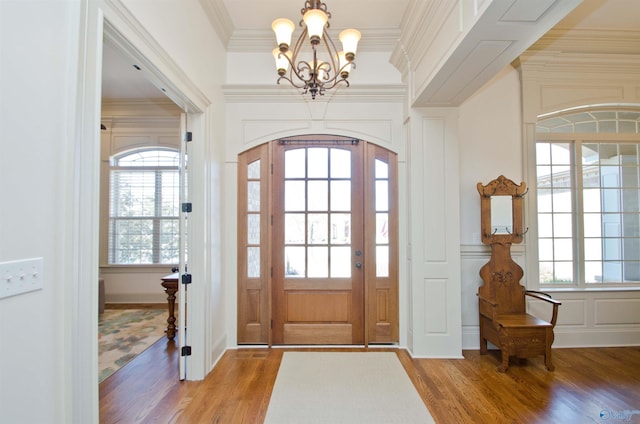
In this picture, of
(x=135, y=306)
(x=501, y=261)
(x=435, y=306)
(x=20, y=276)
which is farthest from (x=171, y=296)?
(x=501, y=261)

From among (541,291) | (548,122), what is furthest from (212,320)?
(548,122)

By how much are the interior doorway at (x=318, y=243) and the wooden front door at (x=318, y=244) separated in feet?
0.04

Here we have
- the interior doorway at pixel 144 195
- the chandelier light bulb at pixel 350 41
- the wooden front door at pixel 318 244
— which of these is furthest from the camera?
the interior doorway at pixel 144 195

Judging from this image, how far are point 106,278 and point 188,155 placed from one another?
12.6ft

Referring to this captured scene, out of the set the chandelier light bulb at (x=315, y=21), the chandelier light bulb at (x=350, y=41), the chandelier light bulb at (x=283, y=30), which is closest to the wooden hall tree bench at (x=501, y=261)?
the chandelier light bulb at (x=350, y=41)

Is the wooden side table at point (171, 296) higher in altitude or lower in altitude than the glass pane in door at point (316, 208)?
lower

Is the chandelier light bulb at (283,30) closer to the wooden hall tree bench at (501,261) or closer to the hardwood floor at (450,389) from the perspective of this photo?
the wooden hall tree bench at (501,261)

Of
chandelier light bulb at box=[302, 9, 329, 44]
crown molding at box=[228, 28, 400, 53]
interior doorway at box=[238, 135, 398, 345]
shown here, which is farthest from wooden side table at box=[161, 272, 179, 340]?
chandelier light bulb at box=[302, 9, 329, 44]

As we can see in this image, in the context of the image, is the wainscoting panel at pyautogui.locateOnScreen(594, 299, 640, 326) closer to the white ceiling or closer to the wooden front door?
the wooden front door

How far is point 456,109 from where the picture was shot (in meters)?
3.28

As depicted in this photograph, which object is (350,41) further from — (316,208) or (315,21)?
(316,208)

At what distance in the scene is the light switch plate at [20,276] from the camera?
1116mm

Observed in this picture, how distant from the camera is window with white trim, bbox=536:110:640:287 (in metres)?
3.62

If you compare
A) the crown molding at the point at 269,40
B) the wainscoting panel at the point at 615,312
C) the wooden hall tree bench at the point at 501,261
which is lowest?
the wainscoting panel at the point at 615,312
